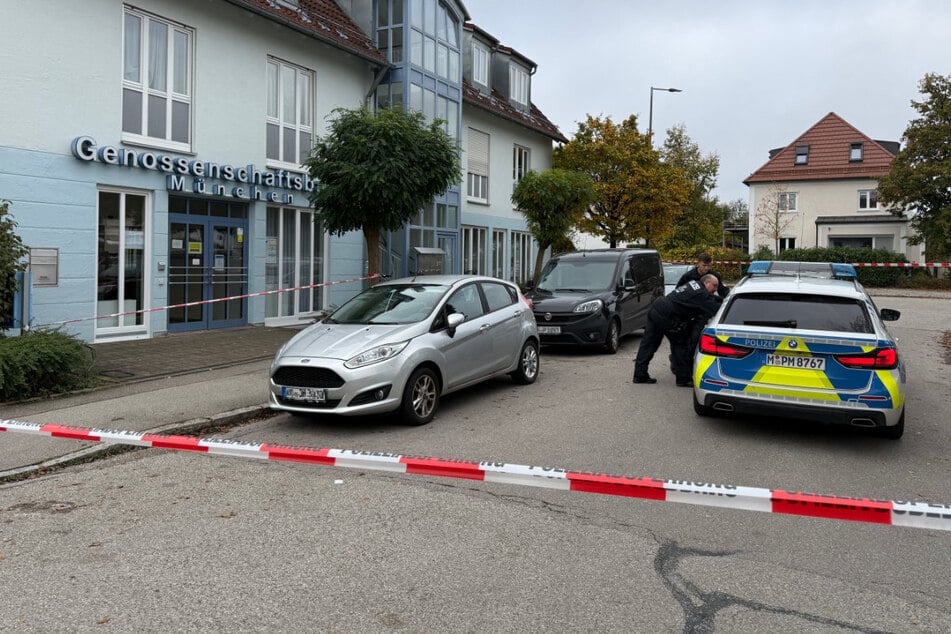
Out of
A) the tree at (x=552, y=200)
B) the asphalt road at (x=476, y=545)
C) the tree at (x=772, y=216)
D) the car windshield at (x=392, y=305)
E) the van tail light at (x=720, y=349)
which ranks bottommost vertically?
the asphalt road at (x=476, y=545)

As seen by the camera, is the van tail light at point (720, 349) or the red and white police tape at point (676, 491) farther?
the van tail light at point (720, 349)

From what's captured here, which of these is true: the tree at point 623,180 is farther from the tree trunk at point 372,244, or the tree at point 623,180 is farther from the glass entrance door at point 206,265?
the glass entrance door at point 206,265

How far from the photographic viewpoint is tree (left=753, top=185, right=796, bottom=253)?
1944 inches

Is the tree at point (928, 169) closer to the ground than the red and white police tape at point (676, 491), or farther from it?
farther from it

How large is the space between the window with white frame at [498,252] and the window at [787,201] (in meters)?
30.1

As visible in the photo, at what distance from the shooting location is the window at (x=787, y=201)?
49.8 m

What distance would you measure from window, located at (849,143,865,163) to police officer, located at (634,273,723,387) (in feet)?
148

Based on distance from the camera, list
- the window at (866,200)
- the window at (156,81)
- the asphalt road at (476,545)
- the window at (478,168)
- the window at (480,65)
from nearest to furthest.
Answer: the asphalt road at (476,545), the window at (156,81), the window at (478,168), the window at (480,65), the window at (866,200)

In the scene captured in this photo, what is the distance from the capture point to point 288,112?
54.7 feet

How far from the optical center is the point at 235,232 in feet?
50.8

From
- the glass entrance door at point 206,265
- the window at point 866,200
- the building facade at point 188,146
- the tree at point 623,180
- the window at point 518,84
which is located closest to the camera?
the building facade at point 188,146

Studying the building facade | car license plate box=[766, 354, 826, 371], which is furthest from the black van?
car license plate box=[766, 354, 826, 371]

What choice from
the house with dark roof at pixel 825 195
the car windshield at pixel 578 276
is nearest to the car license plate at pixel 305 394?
the car windshield at pixel 578 276

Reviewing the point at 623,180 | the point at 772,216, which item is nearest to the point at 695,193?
the point at 772,216
